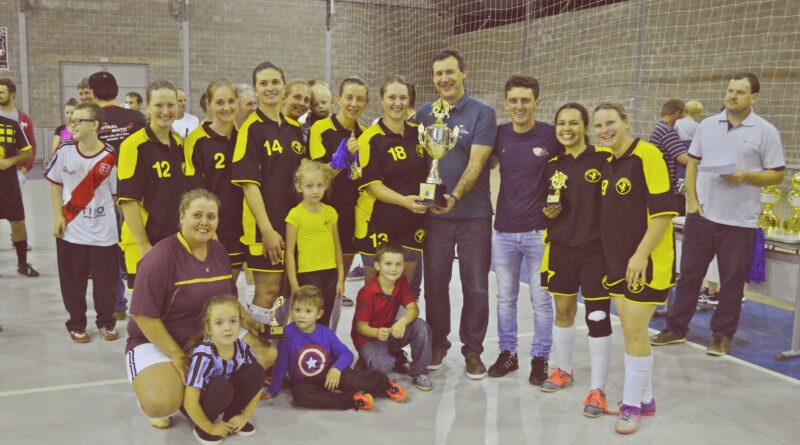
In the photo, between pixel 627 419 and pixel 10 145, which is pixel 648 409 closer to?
pixel 627 419

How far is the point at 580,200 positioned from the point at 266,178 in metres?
1.58

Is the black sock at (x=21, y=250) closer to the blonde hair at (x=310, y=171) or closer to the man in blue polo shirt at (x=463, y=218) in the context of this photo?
the blonde hair at (x=310, y=171)

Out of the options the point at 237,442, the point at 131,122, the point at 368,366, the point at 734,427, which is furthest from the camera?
the point at 131,122

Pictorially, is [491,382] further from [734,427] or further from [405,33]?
[405,33]

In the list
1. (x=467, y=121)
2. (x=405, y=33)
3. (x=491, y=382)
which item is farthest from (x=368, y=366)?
(x=405, y=33)

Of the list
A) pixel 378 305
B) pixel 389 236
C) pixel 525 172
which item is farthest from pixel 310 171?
pixel 525 172

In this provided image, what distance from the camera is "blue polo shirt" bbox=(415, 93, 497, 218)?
353 centimetres

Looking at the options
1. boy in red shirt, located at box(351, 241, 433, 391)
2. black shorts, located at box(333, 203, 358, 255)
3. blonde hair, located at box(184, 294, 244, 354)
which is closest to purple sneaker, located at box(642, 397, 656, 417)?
boy in red shirt, located at box(351, 241, 433, 391)

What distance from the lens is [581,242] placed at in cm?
319

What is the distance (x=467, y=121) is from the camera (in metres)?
3.54

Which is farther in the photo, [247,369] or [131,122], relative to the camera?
[131,122]

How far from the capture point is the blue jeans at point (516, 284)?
3.56m

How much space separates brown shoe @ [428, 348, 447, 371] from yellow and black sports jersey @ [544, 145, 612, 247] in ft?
3.20

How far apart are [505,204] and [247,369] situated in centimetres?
161
